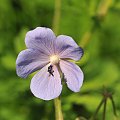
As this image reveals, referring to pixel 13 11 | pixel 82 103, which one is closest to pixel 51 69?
pixel 82 103

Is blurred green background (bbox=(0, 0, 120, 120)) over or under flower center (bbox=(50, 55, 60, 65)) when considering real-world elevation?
over

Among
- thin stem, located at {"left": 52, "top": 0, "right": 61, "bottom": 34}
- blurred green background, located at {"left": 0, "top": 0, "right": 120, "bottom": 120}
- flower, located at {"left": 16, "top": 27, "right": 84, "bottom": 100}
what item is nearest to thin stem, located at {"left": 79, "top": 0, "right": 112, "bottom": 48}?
blurred green background, located at {"left": 0, "top": 0, "right": 120, "bottom": 120}

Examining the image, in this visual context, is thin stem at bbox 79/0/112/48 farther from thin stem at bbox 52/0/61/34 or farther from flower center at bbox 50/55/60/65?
flower center at bbox 50/55/60/65

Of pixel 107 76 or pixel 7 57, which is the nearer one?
pixel 7 57

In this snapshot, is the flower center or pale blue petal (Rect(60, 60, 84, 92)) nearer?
pale blue petal (Rect(60, 60, 84, 92))

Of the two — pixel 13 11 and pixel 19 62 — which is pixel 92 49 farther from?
pixel 19 62

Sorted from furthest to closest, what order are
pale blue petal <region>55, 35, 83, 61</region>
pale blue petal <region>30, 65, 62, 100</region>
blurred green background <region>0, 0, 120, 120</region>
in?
1. blurred green background <region>0, 0, 120, 120</region>
2. pale blue petal <region>30, 65, 62, 100</region>
3. pale blue petal <region>55, 35, 83, 61</region>

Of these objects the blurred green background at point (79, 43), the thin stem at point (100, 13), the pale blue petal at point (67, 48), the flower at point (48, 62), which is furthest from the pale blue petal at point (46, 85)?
the thin stem at point (100, 13)
